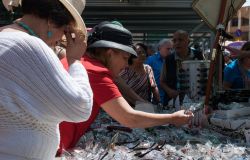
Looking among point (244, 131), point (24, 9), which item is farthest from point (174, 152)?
point (24, 9)

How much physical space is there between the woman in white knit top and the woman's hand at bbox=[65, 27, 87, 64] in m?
0.14

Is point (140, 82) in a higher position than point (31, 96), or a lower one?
lower

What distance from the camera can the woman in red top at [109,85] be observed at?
1.97 meters

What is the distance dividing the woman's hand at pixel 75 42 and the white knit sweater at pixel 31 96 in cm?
21

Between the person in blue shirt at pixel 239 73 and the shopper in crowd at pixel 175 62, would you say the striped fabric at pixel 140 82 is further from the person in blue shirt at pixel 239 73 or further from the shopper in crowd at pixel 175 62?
the person in blue shirt at pixel 239 73

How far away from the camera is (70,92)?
4.34 ft

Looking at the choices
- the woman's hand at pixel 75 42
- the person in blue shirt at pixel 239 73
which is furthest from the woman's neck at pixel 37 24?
the person in blue shirt at pixel 239 73

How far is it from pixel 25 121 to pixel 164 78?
141 inches

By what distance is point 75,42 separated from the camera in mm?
1596

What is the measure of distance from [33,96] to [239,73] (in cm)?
328

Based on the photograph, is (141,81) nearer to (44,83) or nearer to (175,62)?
(175,62)

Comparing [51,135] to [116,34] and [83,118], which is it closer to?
[83,118]

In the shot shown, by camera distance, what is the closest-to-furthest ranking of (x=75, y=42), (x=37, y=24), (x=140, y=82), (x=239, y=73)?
(x=37, y=24), (x=75, y=42), (x=239, y=73), (x=140, y=82)

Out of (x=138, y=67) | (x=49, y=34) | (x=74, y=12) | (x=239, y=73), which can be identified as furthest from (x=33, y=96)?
(x=138, y=67)
